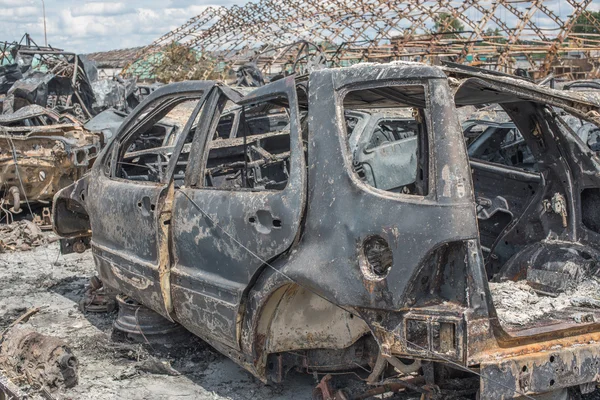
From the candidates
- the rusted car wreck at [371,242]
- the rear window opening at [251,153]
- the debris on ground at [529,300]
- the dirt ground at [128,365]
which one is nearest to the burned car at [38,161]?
the rear window opening at [251,153]

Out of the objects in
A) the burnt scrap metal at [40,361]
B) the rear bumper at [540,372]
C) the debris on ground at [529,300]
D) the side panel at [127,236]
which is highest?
the side panel at [127,236]

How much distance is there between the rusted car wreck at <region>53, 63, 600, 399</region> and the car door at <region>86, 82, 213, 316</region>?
0.5 inches

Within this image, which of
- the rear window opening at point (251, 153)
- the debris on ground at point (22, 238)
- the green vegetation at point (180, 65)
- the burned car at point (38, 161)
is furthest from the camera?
the green vegetation at point (180, 65)

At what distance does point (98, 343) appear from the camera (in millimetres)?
5340

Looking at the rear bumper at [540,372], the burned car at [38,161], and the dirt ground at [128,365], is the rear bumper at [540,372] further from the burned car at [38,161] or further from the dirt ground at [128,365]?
the burned car at [38,161]

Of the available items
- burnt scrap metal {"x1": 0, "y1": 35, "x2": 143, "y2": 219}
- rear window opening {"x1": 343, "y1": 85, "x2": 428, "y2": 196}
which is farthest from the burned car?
rear window opening {"x1": 343, "y1": 85, "x2": 428, "y2": 196}

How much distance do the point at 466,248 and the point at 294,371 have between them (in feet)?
6.31

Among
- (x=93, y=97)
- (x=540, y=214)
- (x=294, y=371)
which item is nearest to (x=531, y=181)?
(x=540, y=214)

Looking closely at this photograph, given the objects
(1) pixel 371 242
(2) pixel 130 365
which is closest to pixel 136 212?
(2) pixel 130 365

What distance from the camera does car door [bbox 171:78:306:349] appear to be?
3684 mm

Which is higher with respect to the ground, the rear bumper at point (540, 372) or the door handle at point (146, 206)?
the door handle at point (146, 206)

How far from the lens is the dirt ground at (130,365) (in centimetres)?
446

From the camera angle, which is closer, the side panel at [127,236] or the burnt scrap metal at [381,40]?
Result: the side panel at [127,236]

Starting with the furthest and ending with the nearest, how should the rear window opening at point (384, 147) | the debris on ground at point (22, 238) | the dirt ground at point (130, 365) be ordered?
1. the debris on ground at point (22, 238)
2. the rear window opening at point (384, 147)
3. the dirt ground at point (130, 365)
